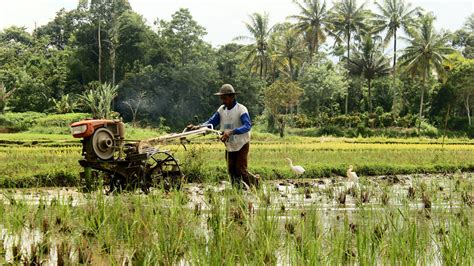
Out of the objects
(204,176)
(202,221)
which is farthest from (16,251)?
(204,176)

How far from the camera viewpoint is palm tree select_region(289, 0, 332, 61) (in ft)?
139

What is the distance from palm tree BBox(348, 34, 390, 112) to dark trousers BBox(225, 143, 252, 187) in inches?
1405

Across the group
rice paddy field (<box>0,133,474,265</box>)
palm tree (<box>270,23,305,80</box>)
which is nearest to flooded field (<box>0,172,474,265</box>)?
rice paddy field (<box>0,133,474,265</box>)

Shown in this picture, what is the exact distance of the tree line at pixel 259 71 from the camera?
120 ft

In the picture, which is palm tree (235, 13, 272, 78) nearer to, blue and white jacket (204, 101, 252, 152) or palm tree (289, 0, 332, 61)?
palm tree (289, 0, 332, 61)

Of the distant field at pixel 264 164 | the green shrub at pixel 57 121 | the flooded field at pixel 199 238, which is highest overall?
the green shrub at pixel 57 121

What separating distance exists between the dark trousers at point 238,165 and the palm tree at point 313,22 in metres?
36.9

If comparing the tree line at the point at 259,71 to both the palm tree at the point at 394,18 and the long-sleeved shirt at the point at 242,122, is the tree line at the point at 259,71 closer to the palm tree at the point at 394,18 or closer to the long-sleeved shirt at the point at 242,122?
the palm tree at the point at 394,18

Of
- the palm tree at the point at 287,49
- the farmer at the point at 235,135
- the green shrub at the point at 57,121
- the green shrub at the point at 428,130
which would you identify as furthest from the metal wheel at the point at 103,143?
the palm tree at the point at 287,49

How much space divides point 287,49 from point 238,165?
35.8 metres

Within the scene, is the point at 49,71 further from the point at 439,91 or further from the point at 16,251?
the point at 16,251

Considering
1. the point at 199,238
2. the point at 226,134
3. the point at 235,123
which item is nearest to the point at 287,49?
the point at 235,123

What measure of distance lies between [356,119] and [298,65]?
8.81 meters

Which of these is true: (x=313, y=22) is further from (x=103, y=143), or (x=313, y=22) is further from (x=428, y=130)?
(x=103, y=143)
